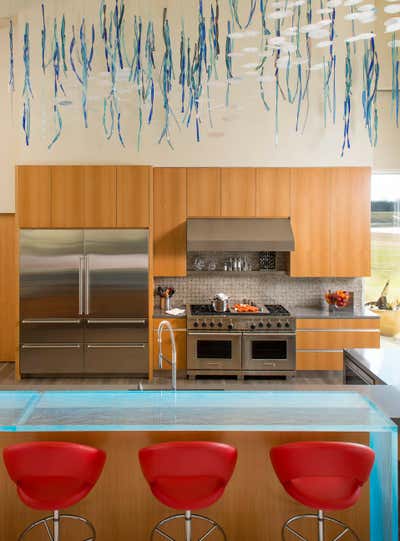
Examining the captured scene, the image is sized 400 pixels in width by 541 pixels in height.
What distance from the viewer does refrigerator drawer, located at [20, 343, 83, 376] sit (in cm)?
672

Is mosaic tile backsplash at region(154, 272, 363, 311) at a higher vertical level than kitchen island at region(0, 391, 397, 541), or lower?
higher

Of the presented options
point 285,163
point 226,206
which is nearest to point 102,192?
point 226,206

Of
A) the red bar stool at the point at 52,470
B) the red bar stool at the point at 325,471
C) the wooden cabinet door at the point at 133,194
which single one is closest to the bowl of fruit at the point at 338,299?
the wooden cabinet door at the point at 133,194

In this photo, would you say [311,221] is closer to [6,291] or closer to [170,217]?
[170,217]

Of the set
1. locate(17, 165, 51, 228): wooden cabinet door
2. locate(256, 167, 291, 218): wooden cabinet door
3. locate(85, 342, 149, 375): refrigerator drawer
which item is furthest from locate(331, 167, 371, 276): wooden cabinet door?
locate(17, 165, 51, 228): wooden cabinet door

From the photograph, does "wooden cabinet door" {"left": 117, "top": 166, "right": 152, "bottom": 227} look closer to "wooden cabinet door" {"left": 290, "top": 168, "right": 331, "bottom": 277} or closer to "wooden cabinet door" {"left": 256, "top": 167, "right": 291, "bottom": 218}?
"wooden cabinet door" {"left": 256, "top": 167, "right": 291, "bottom": 218}

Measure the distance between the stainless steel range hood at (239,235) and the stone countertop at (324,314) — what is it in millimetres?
861

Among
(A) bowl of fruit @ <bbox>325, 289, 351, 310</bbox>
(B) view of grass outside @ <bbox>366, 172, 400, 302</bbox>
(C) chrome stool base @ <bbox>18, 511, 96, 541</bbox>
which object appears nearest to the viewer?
(C) chrome stool base @ <bbox>18, 511, 96, 541</bbox>

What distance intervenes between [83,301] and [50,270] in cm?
55

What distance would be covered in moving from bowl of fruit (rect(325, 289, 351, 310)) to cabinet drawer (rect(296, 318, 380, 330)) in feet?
0.88

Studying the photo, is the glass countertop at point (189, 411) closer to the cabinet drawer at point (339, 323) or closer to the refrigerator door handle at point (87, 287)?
the refrigerator door handle at point (87, 287)

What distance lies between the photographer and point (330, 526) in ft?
10.00

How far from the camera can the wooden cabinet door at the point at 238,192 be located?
7.07 meters

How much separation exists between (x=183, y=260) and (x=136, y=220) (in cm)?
85
